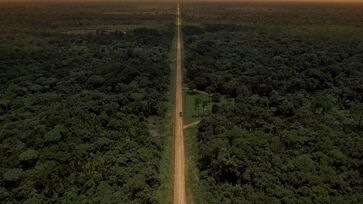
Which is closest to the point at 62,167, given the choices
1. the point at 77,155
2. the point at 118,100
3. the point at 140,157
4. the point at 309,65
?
the point at 77,155

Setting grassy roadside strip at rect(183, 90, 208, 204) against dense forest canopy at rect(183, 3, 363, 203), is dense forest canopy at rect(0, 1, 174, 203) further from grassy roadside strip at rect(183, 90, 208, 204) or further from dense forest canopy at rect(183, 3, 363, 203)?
dense forest canopy at rect(183, 3, 363, 203)

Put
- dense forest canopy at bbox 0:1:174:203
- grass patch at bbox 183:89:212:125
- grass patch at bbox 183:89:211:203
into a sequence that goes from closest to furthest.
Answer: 1. dense forest canopy at bbox 0:1:174:203
2. grass patch at bbox 183:89:211:203
3. grass patch at bbox 183:89:212:125

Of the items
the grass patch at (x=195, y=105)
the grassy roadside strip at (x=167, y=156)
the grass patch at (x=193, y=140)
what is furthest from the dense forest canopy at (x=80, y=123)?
the grass patch at (x=195, y=105)

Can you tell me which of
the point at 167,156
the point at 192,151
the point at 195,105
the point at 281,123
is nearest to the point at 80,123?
the point at 167,156

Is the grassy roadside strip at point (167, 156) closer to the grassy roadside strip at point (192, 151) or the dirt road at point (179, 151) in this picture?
the dirt road at point (179, 151)

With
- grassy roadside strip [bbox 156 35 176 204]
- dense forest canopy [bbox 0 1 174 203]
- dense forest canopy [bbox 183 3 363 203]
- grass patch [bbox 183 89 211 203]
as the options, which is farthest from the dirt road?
dense forest canopy [bbox 183 3 363 203]

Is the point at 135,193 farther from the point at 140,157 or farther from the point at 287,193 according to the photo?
the point at 287,193
